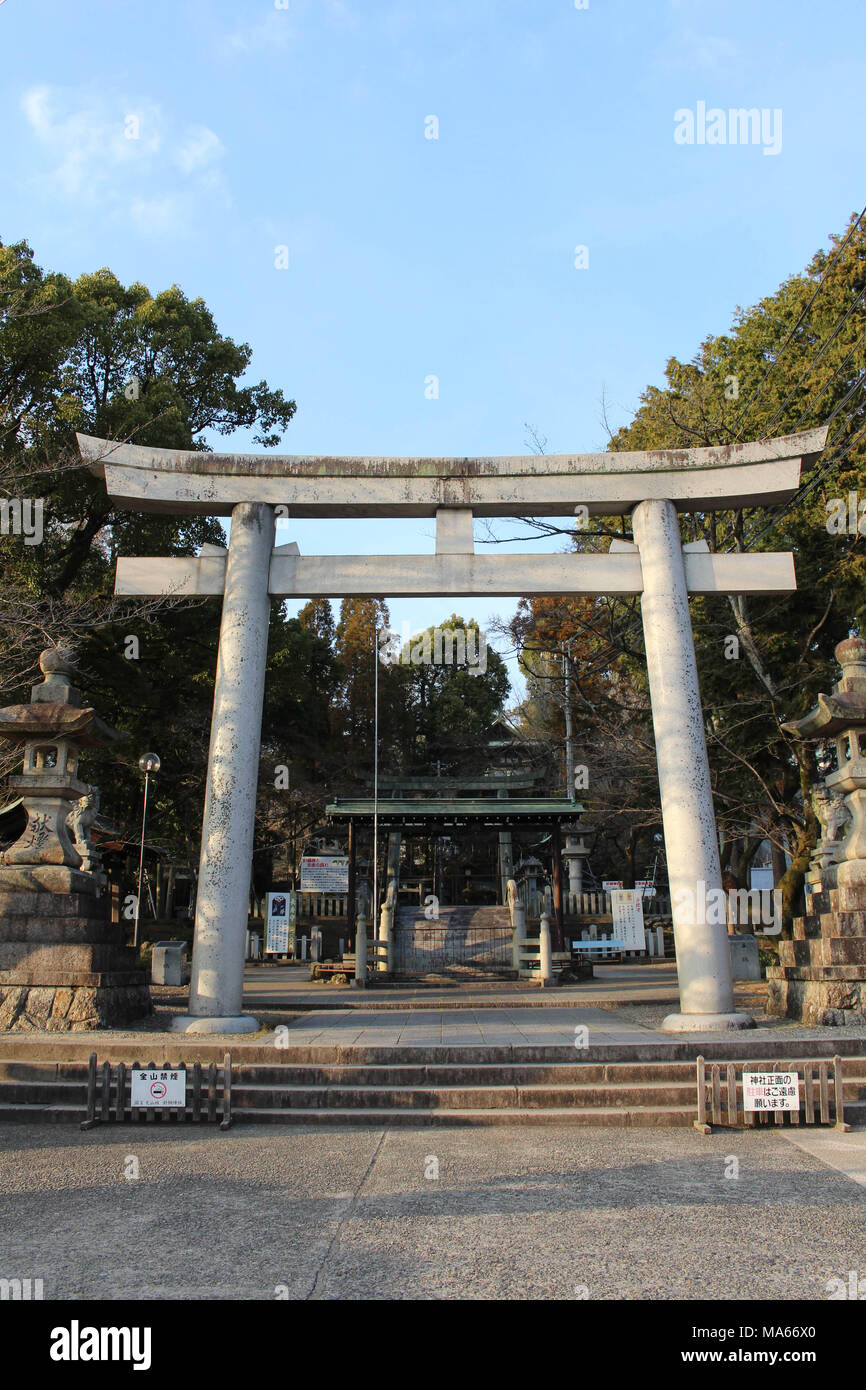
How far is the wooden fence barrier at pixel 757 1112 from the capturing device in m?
6.63

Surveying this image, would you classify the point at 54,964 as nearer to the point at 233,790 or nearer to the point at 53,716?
the point at 233,790

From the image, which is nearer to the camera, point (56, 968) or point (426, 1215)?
point (426, 1215)

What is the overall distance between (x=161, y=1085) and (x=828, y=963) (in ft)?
22.4

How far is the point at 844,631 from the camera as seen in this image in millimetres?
16891

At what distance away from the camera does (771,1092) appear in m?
6.44

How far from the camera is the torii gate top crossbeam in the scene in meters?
10.9

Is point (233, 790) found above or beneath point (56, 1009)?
above

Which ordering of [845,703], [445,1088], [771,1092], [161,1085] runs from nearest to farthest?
1. [771,1092]
2. [161,1085]
3. [445,1088]
4. [845,703]

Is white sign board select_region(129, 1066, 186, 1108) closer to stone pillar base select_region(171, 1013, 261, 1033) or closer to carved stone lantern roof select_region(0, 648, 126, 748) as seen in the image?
stone pillar base select_region(171, 1013, 261, 1033)

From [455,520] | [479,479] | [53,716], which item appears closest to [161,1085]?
[53,716]

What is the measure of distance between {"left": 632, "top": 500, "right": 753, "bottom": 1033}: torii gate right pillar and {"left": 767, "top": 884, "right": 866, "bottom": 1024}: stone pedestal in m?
0.82

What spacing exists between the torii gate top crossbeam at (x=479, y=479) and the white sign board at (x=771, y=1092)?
6791mm

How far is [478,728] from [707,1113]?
Answer: 32.0 meters
